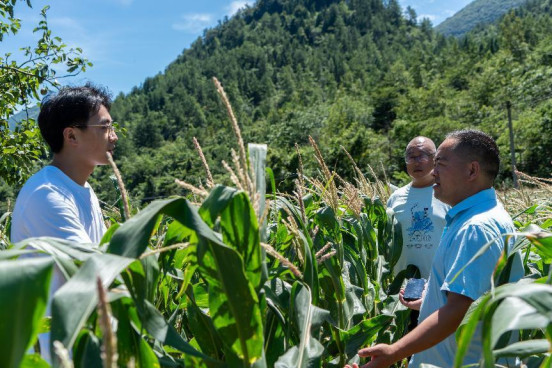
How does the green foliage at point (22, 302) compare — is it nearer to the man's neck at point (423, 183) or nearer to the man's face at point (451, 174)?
the man's face at point (451, 174)

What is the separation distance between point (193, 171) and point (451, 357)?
7232cm

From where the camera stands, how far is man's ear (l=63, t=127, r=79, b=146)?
222cm

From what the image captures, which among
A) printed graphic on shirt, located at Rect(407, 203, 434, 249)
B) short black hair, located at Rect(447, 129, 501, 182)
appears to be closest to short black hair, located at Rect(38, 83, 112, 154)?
short black hair, located at Rect(447, 129, 501, 182)

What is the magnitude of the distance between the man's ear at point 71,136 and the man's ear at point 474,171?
182 cm

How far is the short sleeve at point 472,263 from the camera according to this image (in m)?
1.92

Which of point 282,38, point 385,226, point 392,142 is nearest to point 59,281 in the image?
point 385,226

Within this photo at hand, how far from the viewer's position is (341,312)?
237 centimetres

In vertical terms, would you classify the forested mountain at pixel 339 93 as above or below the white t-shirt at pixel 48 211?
above

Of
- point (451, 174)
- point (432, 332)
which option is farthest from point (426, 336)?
point (451, 174)

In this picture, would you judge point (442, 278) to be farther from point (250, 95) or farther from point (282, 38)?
point (282, 38)

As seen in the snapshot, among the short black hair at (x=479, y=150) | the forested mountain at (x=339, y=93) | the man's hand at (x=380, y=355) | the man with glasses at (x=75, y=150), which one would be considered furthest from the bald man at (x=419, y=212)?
the man with glasses at (x=75, y=150)

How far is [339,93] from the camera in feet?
278

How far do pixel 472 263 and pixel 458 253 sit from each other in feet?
0.29

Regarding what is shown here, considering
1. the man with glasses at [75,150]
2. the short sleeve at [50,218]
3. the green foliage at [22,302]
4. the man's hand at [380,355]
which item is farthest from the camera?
the man with glasses at [75,150]
